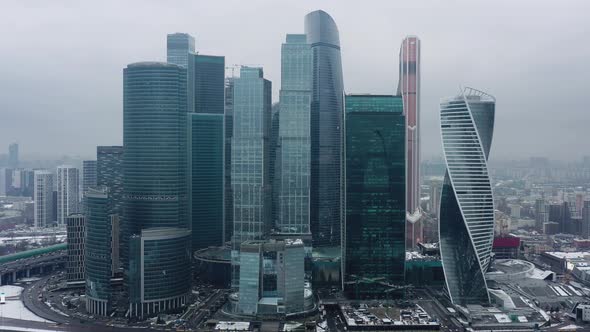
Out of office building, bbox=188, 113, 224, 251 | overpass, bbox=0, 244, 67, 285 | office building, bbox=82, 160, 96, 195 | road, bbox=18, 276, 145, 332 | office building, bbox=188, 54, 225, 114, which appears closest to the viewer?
road, bbox=18, 276, 145, 332

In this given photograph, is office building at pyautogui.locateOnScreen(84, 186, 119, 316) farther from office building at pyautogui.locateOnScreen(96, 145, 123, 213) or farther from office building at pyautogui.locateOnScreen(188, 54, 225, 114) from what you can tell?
office building at pyautogui.locateOnScreen(188, 54, 225, 114)

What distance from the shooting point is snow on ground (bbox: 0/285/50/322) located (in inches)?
2079

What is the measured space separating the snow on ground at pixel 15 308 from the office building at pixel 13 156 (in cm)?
1658

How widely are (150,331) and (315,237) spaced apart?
3789cm

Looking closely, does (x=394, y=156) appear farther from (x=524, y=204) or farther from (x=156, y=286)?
(x=524, y=204)

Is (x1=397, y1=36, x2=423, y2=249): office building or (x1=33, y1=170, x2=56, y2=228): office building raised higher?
(x1=397, y1=36, x2=423, y2=249): office building

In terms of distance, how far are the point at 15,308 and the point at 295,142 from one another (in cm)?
3550

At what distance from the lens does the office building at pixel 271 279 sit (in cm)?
5391

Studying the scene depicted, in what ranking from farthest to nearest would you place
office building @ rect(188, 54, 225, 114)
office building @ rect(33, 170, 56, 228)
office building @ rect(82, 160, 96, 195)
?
1. office building @ rect(33, 170, 56, 228)
2. office building @ rect(82, 160, 96, 195)
3. office building @ rect(188, 54, 225, 114)

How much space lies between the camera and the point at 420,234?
86.4 metres

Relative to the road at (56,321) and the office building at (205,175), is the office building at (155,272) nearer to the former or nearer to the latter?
the road at (56,321)

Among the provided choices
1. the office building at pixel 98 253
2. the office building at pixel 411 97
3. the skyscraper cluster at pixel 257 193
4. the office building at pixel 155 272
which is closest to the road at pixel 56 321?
the office building at pixel 98 253

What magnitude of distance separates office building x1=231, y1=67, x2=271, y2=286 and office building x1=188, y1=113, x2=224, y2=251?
8902 mm

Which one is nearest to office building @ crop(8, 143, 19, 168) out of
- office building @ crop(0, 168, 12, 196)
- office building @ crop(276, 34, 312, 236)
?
office building @ crop(0, 168, 12, 196)
